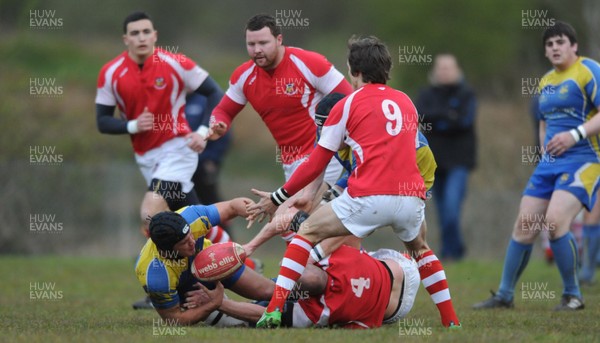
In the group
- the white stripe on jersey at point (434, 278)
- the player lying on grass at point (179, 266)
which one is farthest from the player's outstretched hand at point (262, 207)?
the white stripe on jersey at point (434, 278)

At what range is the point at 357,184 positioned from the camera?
6309 mm

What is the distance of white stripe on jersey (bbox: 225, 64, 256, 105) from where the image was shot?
8.22 m

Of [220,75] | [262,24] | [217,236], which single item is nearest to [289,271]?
[262,24]

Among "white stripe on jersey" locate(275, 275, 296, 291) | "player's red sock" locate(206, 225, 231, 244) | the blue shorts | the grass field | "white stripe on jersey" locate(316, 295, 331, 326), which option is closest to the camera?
the grass field

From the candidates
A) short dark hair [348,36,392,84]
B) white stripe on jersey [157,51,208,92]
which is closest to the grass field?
short dark hair [348,36,392,84]

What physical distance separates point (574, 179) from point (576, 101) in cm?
69

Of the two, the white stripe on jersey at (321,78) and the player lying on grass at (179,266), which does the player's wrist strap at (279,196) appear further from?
the white stripe on jersey at (321,78)

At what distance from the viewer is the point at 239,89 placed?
8.30m

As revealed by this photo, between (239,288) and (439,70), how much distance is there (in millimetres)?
7522

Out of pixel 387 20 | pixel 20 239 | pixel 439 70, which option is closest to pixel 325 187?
pixel 439 70

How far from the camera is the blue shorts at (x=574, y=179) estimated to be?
814 centimetres

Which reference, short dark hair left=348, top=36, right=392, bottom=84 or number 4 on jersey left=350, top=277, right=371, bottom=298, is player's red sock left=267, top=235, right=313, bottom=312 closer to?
number 4 on jersey left=350, top=277, right=371, bottom=298

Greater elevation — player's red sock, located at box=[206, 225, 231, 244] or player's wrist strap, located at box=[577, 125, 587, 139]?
player's wrist strap, located at box=[577, 125, 587, 139]

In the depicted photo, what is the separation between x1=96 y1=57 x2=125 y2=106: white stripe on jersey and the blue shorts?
4009mm
